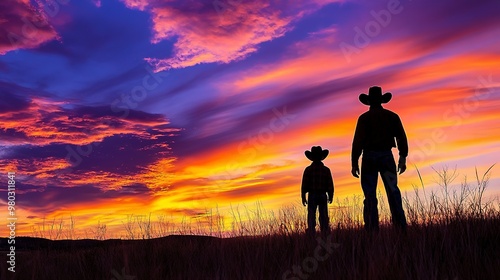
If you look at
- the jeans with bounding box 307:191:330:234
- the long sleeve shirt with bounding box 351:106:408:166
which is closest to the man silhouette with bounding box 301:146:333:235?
the jeans with bounding box 307:191:330:234

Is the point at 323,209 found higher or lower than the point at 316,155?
lower

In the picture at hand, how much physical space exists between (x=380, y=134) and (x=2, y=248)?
7.14m

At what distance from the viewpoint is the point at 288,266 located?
4922 millimetres

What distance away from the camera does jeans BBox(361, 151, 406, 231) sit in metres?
7.90

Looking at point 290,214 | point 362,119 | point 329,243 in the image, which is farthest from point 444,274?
point 290,214

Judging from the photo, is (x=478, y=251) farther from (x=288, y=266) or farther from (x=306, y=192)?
(x=306, y=192)

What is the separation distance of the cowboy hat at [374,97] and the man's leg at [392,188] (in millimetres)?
1105

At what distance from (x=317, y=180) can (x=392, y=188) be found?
10.8ft

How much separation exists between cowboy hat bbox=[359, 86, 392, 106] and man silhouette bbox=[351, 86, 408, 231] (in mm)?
145

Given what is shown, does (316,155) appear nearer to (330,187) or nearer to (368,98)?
(330,187)

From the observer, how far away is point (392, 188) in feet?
26.1

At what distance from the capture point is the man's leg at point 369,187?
7.96m

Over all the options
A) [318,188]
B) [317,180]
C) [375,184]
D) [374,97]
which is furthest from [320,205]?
[374,97]

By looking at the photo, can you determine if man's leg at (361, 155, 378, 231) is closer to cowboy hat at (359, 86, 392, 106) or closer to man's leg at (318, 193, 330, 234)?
cowboy hat at (359, 86, 392, 106)
